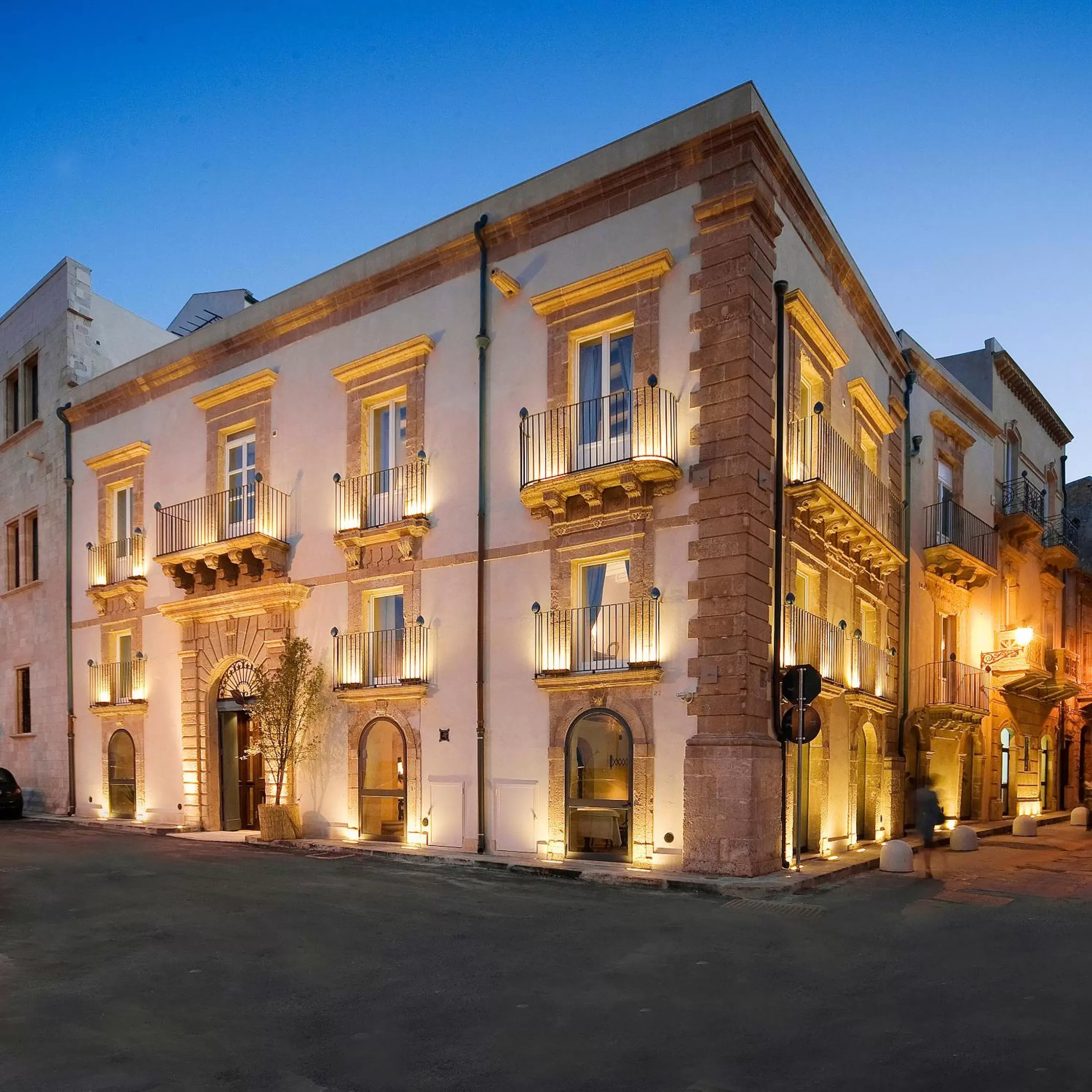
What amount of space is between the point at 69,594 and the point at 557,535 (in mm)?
14926

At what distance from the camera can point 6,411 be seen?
2786 cm

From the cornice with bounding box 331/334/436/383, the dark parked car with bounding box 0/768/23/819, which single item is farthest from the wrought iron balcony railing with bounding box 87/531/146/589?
the cornice with bounding box 331/334/436/383

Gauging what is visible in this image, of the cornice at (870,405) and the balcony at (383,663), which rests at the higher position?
the cornice at (870,405)

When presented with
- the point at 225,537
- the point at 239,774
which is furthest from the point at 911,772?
the point at 225,537

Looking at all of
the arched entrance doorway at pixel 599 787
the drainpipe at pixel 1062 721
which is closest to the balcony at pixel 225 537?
the arched entrance doorway at pixel 599 787

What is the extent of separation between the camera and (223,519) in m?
20.0

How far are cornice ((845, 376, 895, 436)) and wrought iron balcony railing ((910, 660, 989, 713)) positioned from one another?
18.1 ft

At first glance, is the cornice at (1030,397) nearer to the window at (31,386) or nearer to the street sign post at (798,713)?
the street sign post at (798,713)

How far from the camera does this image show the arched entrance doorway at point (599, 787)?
14086mm

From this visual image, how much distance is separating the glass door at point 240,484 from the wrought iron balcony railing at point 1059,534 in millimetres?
22339

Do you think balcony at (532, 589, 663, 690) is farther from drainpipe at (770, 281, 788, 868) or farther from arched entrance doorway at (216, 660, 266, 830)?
arched entrance doorway at (216, 660, 266, 830)

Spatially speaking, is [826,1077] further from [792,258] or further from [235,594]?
[235,594]

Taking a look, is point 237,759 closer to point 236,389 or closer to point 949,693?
point 236,389

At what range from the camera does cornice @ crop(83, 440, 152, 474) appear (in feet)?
73.3
